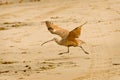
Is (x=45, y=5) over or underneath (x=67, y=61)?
underneath

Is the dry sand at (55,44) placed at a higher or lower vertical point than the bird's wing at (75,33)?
lower

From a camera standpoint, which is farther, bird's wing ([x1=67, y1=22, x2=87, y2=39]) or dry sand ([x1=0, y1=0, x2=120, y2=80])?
bird's wing ([x1=67, y1=22, x2=87, y2=39])

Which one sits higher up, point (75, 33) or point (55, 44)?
point (75, 33)

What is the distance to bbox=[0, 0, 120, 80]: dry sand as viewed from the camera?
10.4m

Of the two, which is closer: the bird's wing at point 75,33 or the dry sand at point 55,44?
the dry sand at point 55,44

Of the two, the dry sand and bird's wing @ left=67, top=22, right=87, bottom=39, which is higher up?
bird's wing @ left=67, top=22, right=87, bottom=39

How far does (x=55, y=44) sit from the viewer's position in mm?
13719

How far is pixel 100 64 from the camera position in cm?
1096

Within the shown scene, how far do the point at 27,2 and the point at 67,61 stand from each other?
1372cm

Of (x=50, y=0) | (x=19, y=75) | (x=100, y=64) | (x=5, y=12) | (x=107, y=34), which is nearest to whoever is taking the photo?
(x=19, y=75)

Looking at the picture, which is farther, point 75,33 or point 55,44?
point 55,44

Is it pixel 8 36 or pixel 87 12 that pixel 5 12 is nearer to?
pixel 87 12

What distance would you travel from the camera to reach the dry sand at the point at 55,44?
409 inches

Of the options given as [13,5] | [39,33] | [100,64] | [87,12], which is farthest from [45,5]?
[100,64]
